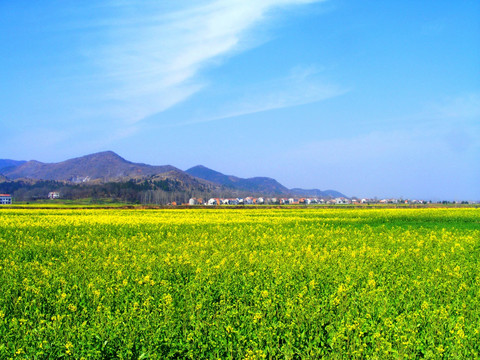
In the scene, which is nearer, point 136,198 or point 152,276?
point 152,276

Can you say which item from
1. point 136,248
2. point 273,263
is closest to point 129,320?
point 273,263

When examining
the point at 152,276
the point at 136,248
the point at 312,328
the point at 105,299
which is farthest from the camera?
the point at 136,248

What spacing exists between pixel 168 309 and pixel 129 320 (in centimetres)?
80

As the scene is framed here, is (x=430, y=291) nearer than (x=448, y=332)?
No

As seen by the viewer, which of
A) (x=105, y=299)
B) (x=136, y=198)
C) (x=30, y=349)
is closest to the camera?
(x=30, y=349)

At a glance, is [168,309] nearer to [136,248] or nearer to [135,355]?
[135,355]

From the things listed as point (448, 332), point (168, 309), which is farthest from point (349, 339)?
point (168, 309)

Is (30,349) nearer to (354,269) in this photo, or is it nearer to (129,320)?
(129,320)

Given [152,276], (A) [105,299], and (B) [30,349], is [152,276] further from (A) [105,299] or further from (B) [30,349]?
(B) [30,349]

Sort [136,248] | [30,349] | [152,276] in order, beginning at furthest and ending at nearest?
[136,248], [152,276], [30,349]

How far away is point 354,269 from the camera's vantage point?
12.6 m

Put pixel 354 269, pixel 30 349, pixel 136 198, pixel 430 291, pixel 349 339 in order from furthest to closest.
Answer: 1. pixel 136 198
2. pixel 354 269
3. pixel 430 291
4. pixel 349 339
5. pixel 30 349

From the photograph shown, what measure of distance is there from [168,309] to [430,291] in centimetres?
696

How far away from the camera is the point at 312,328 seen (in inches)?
293
